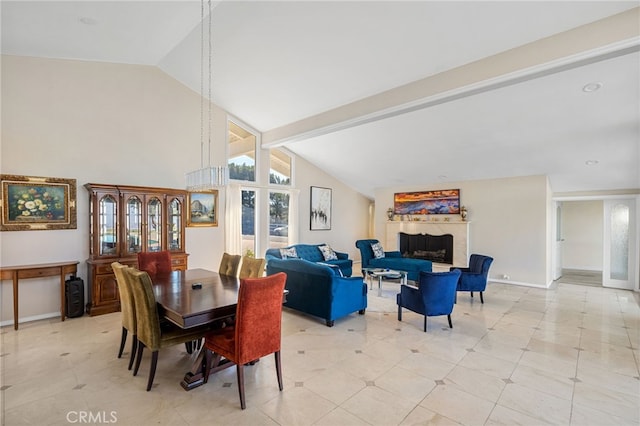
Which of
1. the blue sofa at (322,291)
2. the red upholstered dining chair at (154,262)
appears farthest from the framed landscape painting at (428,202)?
the red upholstered dining chair at (154,262)

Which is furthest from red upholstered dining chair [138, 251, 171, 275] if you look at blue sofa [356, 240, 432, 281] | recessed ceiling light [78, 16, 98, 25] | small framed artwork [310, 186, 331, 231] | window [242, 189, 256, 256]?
small framed artwork [310, 186, 331, 231]

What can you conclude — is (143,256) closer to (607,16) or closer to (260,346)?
(260,346)

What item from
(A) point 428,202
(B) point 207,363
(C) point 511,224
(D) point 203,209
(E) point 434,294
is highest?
(A) point 428,202

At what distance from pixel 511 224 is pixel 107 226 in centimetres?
858

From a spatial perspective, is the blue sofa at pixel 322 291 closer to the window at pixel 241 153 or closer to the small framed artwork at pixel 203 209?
the small framed artwork at pixel 203 209

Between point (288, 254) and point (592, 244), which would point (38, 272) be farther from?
point (592, 244)

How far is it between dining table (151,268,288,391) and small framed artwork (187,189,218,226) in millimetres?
2719

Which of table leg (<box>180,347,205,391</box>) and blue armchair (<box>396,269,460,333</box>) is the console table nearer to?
table leg (<box>180,347,205,391</box>)

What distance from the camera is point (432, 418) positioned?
251 centimetres

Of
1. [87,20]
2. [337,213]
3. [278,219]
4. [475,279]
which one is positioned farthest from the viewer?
[337,213]

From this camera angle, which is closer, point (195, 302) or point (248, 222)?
point (195, 302)

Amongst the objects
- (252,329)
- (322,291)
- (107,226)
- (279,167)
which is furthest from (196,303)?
(279,167)

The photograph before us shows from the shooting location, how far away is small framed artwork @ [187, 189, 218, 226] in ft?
21.6

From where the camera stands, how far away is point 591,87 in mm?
4121
